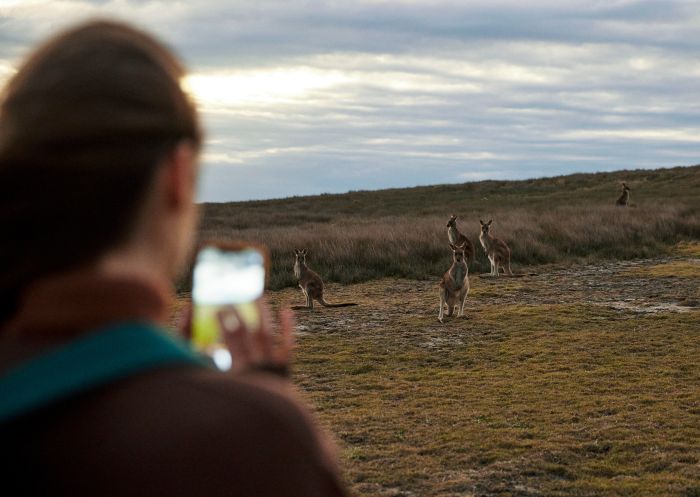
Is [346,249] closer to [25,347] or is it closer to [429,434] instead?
[429,434]

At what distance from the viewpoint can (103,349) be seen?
98 centimetres

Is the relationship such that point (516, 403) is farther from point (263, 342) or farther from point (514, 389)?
point (263, 342)

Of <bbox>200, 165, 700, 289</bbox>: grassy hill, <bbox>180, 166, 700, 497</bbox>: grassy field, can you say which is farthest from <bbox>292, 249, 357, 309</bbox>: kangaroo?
<bbox>200, 165, 700, 289</bbox>: grassy hill

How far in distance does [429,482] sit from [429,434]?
1.19 meters

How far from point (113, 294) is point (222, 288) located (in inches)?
15.4

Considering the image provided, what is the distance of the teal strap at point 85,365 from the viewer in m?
0.96

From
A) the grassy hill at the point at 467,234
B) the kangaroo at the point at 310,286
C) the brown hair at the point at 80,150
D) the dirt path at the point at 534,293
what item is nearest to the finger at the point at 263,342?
the brown hair at the point at 80,150

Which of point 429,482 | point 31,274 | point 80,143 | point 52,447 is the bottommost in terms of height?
point 429,482

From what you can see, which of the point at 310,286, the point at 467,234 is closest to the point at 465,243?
the point at 310,286

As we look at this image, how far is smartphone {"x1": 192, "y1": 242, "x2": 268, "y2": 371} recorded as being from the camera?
4.20ft

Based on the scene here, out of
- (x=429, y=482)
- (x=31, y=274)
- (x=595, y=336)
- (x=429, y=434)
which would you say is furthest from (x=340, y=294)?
(x=31, y=274)

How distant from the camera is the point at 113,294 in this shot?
1.03m

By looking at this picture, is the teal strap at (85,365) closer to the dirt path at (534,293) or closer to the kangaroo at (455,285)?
the dirt path at (534,293)

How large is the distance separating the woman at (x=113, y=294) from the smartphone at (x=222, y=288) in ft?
0.53
